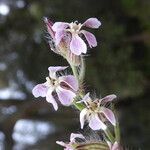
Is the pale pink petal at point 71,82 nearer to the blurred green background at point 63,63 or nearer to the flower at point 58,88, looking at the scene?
the flower at point 58,88

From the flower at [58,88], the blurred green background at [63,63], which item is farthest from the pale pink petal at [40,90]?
the blurred green background at [63,63]

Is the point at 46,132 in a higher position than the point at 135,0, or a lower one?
lower

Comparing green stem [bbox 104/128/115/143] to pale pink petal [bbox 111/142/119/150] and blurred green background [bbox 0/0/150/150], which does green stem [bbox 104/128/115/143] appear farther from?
blurred green background [bbox 0/0/150/150]

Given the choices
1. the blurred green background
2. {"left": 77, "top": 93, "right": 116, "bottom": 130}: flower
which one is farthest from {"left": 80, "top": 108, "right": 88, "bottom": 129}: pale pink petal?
the blurred green background

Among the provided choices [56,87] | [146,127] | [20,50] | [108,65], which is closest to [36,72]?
[20,50]

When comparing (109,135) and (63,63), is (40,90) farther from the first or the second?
(63,63)

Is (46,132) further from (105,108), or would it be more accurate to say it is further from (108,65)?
(105,108)
